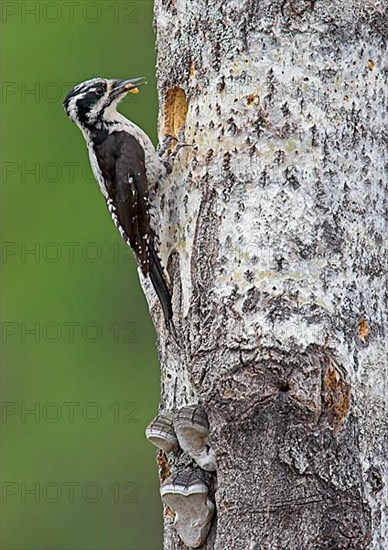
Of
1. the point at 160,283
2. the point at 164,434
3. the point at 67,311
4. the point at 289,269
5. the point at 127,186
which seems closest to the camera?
the point at 289,269

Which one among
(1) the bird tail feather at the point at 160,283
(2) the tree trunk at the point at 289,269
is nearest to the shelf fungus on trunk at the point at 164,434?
(2) the tree trunk at the point at 289,269

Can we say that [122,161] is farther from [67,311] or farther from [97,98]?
[67,311]

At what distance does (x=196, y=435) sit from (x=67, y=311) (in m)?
5.71

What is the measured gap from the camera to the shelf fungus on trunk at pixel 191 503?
11.9ft

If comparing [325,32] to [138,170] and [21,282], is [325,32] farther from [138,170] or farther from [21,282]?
[21,282]

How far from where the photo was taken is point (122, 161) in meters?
4.37

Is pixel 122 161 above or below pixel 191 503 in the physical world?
above

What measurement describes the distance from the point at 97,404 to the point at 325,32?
6.01 meters

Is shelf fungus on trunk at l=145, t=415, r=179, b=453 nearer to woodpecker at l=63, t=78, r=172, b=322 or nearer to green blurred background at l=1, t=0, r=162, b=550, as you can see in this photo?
woodpecker at l=63, t=78, r=172, b=322

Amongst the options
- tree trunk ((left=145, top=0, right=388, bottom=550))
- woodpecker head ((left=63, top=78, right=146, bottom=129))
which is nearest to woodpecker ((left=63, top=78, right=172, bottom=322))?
woodpecker head ((left=63, top=78, right=146, bottom=129))

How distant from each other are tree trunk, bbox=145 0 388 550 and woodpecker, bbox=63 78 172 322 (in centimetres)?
32

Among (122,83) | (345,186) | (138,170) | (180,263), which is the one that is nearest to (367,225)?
(345,186)

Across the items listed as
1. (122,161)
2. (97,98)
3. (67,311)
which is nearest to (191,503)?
(122,161)

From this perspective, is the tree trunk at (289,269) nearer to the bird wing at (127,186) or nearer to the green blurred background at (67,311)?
the bird wing at (127,186)
